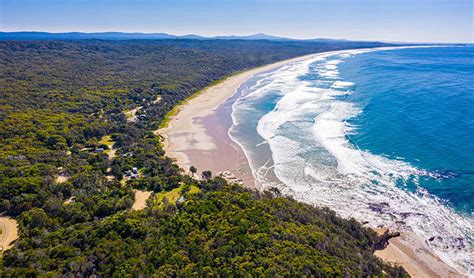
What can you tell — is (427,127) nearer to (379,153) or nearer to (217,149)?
(379,153)

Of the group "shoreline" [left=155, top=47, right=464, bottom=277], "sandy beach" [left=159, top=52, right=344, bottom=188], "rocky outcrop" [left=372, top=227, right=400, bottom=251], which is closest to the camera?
"shoreline" [left=155, top=47, right=464, bottom=277]

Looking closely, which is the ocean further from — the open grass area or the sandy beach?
the open grass area

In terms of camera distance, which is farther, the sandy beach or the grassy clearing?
the sandy beach

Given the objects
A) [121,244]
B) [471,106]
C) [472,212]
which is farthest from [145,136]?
[471,106]

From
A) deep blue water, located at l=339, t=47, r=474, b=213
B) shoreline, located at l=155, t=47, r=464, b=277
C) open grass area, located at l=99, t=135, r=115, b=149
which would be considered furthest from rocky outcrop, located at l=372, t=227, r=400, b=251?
open grass area, located at l=99, t=135, r=115, b=149

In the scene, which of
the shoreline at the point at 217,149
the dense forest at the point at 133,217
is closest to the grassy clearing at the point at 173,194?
the dense forest at the point at 133,217

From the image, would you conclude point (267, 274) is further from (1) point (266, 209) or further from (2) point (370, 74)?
(2) point (370, 74)

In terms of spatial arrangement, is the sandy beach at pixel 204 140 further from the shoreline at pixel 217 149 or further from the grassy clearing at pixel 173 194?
the grassy clearing at pixel 173 194

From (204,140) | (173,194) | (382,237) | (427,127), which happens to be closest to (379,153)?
(427,127)

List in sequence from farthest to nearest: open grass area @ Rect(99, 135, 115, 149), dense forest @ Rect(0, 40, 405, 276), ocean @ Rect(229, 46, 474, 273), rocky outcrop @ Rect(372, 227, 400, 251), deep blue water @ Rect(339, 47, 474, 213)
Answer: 1. open grass area @ Rect(99, 135, 115, 149)
2. deep blue water @ Rect(339, 47, 474, 213)
3. ocean @ Rect(229, 46, 474, 273)
4. rocky outcrop @ Rect(372, 227, 400, 251)
5. dense forest @ Rect(0, 40, 405, 276)
